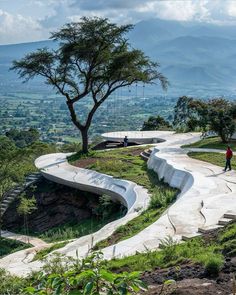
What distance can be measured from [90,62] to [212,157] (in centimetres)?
932

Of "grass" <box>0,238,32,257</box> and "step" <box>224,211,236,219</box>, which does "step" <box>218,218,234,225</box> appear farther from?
"grass" <box>0,238,32,257</box>

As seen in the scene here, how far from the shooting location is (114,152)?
1173 inches

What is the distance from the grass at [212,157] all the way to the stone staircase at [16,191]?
7.59m

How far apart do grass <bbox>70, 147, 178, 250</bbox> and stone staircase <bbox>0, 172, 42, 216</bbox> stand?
8.93 feet

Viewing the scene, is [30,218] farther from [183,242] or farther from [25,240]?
[183,242]

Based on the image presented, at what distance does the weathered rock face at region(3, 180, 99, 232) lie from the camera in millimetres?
21219

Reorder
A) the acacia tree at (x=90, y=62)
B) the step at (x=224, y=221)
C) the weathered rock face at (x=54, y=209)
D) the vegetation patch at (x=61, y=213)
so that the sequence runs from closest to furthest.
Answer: the step at (x=224, y=221)
the vegetation patch at (x=61, y=213)
the weathered rock face at (x=54, y=209)
the acacia tree at (x=90, y=62)

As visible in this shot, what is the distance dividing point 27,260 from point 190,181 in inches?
263

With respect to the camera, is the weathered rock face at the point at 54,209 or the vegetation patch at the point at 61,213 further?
the weathered rock face at the point at 54,209

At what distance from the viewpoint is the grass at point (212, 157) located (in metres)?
22.1

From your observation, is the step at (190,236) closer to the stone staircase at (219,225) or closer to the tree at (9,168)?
the stone staircase at (219,225)

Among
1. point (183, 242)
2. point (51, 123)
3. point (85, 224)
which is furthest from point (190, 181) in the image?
point (51, 123)

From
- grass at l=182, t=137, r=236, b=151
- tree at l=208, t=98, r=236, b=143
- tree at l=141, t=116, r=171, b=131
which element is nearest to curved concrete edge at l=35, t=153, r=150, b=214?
grass at l=182, t=137, r=236, b=151

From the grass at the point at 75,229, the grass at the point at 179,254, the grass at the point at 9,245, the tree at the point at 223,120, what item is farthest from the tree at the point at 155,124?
the grass at the point at 179,254
